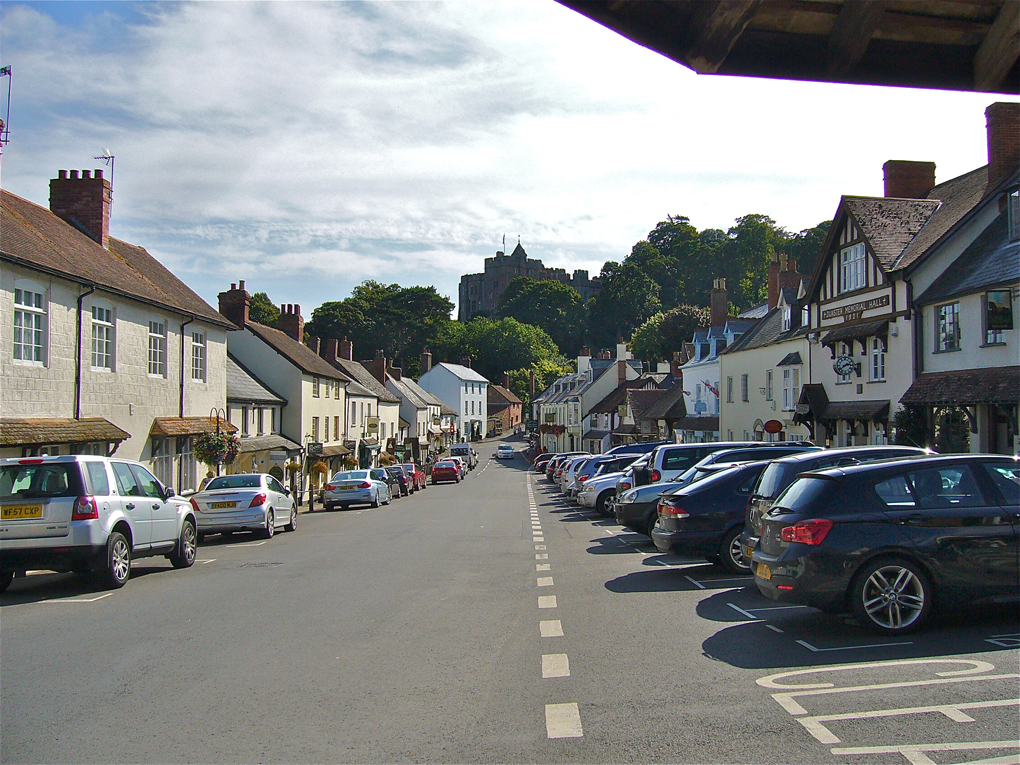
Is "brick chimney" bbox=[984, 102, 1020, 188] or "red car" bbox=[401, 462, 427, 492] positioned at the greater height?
"brick chimney" bbox=[984, 102, 1020, 188]

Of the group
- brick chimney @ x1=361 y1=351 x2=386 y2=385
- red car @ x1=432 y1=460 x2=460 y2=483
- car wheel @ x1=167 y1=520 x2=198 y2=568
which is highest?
brick chimney @ x1=361 y1=351 x2=386 y2=385

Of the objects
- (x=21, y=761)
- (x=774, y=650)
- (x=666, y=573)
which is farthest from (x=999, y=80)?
(x=666, y=573)

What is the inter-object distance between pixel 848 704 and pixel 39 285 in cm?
1843

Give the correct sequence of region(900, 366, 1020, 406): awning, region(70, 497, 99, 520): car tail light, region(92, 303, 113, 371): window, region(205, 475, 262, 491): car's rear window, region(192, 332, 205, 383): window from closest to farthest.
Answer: region(70, 497, 99, 520): car tail light
region(900, 366, 1020, 406): awning
region(205, 475, 262, 491): car's rear window
region(92, 303, 113, 371): window
region(192, 332, 205, 383): window

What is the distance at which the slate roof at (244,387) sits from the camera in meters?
33.2

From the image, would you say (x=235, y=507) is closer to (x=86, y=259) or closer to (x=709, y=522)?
(x=86, y=259)

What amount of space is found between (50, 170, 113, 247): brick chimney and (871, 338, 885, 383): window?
929 inches

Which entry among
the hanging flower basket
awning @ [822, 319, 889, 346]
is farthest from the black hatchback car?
the hanging flower basket

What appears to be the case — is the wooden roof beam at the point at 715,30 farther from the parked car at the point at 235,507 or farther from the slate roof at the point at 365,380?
the slate roof at the point at 365,380

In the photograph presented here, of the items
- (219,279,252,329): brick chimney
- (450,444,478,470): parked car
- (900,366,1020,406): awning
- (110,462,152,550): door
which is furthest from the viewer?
(450,444,478,470): parked car

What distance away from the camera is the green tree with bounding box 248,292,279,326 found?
9689 centimetres

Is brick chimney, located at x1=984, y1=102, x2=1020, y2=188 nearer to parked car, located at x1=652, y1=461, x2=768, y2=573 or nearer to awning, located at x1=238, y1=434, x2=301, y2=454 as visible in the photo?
parked car, located at x1=652, y1=461, x2=768, y2=573

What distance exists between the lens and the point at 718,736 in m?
5.21

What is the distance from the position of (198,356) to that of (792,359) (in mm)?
21543
